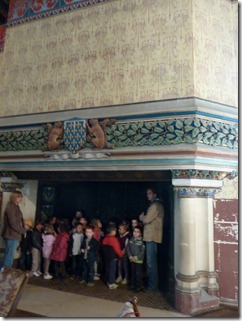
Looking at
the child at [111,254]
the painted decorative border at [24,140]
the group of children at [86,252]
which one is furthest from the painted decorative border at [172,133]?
the child at [111,254]

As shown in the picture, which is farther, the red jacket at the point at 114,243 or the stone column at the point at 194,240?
the red jacket at the point at 114,243

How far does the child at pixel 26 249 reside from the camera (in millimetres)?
5332

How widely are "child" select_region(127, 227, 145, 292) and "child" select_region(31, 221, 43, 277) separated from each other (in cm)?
163

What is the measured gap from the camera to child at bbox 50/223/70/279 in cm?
504

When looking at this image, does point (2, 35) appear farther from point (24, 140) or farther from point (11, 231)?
point (11, 231)

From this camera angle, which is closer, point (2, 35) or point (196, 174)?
point (196, 174)

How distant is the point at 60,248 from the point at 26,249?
76cm

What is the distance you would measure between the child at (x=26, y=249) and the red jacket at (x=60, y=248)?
0.54m

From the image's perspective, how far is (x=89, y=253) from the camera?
4719 mm

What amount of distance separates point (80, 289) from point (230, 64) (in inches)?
162

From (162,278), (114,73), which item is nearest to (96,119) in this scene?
(114,73)

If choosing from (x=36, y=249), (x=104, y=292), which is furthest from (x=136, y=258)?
(x=36, y=249)

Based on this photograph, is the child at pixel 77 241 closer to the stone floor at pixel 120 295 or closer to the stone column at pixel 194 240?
the stone floor at pixel 120 295

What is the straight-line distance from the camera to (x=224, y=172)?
14.1ft
